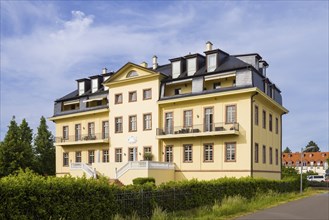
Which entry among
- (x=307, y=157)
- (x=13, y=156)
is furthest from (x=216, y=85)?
(x=307, y=157)

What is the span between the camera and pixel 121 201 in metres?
14.0

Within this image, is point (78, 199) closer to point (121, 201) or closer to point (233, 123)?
point (121, 201)

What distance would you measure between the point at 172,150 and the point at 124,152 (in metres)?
5.79

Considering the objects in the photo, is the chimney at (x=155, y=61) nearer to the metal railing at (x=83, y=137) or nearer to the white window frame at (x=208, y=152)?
the metal railing at (x=83, y=137)

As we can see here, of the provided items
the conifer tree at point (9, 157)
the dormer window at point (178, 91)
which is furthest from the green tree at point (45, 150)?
the dormer window at point (178, 91)

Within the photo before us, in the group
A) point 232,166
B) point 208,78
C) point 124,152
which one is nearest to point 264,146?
point 232,166

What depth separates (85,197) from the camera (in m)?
12.6

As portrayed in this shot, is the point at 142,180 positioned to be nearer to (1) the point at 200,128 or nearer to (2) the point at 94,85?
(1) the point at 200,128

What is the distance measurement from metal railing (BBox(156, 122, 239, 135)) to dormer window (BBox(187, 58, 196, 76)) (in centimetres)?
517

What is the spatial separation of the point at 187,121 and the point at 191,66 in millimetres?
5266

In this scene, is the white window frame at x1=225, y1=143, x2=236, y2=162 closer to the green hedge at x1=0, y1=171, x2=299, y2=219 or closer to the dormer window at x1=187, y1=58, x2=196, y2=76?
the dormer window at x1=187, y1=58, x2=196, y2=76

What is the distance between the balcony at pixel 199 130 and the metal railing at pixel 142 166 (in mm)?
2677

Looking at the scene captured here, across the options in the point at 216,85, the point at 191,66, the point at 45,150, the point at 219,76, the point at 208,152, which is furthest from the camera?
the point at 45,150

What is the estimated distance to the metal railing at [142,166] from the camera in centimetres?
3412
